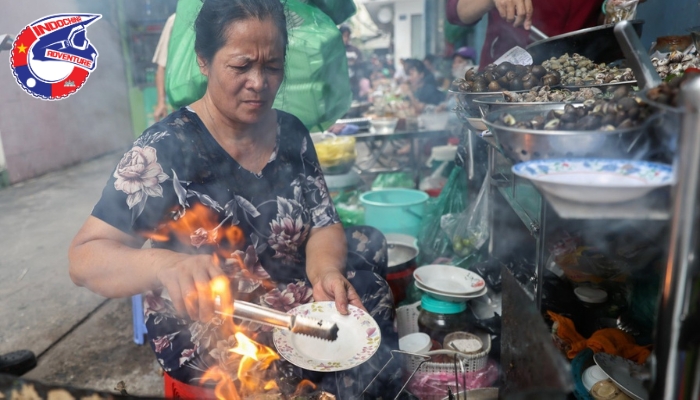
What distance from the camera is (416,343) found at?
245cm

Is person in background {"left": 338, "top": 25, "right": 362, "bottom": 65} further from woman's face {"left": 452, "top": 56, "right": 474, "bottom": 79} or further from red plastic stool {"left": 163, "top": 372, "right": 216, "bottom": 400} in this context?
red plastic stool {"left": 163, "top": 372, "right": 216, "bottom": 400}

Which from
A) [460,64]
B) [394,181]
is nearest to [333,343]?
[394,181]

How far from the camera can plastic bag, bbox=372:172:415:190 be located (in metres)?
5.38

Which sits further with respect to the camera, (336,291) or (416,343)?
(416,343)

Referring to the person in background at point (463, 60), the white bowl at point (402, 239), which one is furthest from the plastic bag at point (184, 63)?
the person in background at point (463, 60)

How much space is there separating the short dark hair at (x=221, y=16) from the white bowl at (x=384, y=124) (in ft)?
11.5

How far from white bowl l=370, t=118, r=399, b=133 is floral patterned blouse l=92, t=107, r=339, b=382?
3268mm

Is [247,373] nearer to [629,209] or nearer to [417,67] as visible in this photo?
[629,209]

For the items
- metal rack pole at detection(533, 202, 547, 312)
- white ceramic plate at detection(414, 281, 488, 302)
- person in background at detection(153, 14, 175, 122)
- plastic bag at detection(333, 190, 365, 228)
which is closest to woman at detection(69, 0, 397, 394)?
white ceramic plate at detection(414, 281, 488, 302)

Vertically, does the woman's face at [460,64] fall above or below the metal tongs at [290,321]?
above

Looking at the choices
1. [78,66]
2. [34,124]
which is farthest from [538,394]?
[34,124]

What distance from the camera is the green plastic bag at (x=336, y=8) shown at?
10.0 ft

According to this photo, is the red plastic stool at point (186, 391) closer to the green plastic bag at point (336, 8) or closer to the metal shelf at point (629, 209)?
the metal shelf at point (629, 209)

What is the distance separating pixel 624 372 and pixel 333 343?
1.02 metres
